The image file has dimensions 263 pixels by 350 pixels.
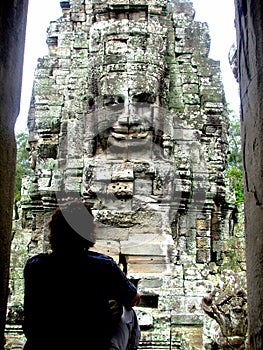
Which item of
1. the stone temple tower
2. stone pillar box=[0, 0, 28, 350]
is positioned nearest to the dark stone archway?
stone pillar box=[0, 0, 28, 350]

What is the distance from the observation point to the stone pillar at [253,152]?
2.38 m

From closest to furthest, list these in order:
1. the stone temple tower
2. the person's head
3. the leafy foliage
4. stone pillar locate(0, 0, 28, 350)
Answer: stone pillar locate(0, 0, 28, 350) < the person's head < the stone temple tower < the leafy foliage

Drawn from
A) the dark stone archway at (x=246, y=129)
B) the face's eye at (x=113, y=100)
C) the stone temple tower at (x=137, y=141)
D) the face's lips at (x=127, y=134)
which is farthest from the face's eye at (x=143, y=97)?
the dark stone archway at (x=246, y=129)

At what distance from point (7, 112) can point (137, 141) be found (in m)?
8.52

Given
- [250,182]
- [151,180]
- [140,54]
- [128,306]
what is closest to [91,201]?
[151,180]

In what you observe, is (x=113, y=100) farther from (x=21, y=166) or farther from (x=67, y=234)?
(x=21, y=166)

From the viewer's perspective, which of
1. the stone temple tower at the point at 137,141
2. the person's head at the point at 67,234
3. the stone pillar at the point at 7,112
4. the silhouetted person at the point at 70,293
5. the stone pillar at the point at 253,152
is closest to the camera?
the stone pillar at the point at 253,152

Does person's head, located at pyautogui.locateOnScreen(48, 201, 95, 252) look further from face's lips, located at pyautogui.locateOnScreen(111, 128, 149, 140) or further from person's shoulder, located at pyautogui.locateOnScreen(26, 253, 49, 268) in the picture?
face's lips, located at pyautogui.locateOnScreen(111, 128, 149, 140)

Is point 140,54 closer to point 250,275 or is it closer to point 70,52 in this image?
point 70,52

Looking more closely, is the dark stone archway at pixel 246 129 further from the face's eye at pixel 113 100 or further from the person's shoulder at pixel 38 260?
the face's eye at pixel 113 100

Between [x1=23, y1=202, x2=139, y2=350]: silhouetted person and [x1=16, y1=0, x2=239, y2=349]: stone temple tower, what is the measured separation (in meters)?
6.38

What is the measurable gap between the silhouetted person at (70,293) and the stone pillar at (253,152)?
81 cm

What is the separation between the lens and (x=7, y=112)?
2.56 m

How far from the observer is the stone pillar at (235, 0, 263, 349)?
7.81 ft
